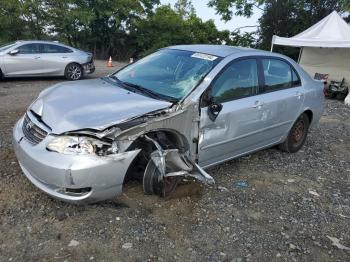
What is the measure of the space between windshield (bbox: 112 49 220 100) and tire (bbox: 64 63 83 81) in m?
7.09

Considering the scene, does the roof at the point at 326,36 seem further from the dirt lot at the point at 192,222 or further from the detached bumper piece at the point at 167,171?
the detached bumper piece at the point at 167,171

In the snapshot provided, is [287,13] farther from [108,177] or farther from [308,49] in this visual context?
[108,177]

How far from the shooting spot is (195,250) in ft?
10.4

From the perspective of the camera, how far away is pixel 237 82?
436 centimetres

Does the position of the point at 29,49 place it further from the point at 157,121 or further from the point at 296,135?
the point at 157,121

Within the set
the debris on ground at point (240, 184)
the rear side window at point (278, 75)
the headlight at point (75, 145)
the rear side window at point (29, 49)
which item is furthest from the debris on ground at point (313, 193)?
the rear side window at point (29, 49)

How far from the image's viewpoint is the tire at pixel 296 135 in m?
5.61

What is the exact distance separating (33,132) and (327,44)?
37.9ft

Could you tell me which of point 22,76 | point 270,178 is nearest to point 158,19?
point 22,76

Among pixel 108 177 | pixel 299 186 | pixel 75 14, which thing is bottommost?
pixel 299 186

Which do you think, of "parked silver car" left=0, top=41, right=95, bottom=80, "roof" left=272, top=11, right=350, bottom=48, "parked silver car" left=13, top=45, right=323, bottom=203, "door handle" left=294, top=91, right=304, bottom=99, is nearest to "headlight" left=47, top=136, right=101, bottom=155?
"parked silver car" left=13, top=45, right=323, bottom=203

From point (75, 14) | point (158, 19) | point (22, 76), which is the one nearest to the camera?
point (22, 76)

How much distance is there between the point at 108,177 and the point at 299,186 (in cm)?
264

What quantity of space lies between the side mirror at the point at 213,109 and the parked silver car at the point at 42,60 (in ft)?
26.6
